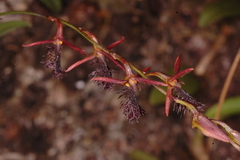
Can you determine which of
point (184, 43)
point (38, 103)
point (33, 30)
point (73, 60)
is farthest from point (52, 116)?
point (184, 43)

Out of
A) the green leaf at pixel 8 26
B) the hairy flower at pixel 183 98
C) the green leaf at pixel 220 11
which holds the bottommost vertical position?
the hairy flower at pixel 183 98

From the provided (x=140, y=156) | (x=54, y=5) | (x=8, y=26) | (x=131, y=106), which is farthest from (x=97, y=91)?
(x=131, y=106)

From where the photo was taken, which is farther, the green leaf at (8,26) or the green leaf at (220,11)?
the green leaf at (220,11)

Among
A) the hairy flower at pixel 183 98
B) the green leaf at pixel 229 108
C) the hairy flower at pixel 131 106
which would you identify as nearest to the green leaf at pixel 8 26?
the hairy flower at pixel 131 106

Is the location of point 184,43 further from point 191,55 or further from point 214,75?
point 214,75

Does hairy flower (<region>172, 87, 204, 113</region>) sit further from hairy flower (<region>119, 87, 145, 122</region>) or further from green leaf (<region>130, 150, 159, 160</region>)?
green leaf (<region>130, 150, 159, 160</region>)

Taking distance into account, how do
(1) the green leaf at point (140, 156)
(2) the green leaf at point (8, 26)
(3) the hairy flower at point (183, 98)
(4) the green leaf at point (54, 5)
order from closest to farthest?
(3) the hairy flower at point (183, 98) < (2) the green leaf at point (8, 26) < (4) the green leaf at point (54, 5) < (1) the green leaf at point (140, 156)

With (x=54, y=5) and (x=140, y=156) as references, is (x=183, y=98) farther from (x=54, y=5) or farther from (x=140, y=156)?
(x=54, y=5)

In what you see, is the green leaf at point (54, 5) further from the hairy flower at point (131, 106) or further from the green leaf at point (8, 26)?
the hairy flower at point (131, 106)

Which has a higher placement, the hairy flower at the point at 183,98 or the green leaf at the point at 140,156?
the green leaf at the point at 140,156
